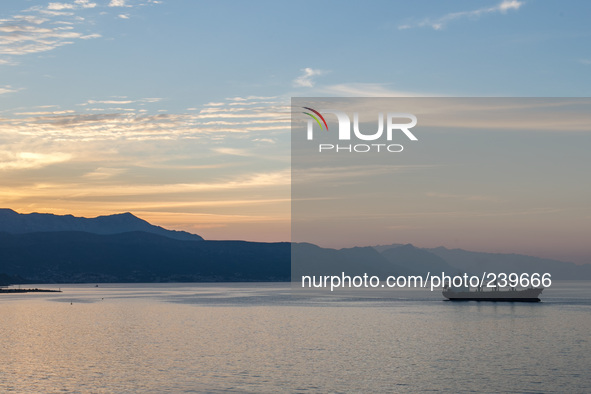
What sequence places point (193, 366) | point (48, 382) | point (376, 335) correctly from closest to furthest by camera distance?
point (48, 382), point (193, 366), point (376, 335)

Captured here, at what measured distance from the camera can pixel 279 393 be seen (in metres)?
59.1

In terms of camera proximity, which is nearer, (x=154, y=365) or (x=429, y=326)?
(x=154, y=365)

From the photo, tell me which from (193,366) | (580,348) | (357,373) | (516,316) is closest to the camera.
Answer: (357,373)

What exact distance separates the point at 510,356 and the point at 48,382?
188 feet

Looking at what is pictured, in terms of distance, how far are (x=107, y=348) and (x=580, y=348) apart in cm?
6995

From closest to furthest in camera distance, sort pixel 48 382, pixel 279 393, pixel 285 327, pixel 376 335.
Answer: pixel 279 393 < pixel 48 382 < pixel 376 335 < pixel 285 327

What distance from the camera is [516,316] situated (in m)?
162

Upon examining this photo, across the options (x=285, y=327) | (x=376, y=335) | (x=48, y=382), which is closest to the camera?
(x=48, y=382)

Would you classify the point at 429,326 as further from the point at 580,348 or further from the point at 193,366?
the point at 193,366

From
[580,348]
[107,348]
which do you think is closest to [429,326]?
[580,348]

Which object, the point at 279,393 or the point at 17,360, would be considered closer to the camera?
the point at 279,393

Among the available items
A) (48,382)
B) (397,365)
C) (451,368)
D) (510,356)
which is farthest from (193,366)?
(510,356)

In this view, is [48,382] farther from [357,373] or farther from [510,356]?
[510,356]

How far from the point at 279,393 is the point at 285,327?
68998 millimetres
